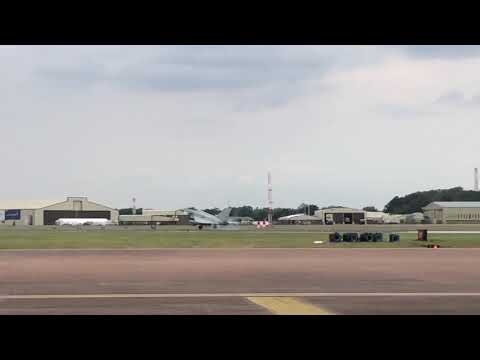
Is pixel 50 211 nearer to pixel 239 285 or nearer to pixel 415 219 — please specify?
pixel 415 219

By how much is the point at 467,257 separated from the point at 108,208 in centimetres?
10691

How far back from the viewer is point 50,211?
12425 centimetres

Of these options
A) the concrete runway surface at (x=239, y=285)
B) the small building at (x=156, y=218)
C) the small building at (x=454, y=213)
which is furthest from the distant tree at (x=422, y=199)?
the concrete runway surface at (x=239, y=285)

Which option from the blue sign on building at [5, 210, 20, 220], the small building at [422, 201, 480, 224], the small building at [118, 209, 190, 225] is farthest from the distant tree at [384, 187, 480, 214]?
the blue sign on building at [5, 210, 20, 220]

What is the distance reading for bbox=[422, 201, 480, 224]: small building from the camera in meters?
118

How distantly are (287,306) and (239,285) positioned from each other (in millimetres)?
4882

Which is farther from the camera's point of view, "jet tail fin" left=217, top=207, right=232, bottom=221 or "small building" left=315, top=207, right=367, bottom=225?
"small building" left=315, top=207, right=367, bottom=225

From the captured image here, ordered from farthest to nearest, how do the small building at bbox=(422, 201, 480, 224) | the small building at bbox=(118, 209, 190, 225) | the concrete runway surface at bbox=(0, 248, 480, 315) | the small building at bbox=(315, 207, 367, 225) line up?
1. the small building at bbox=(315, 207, 367, 225)
2. the small building at bbox=(118, 209, 190, 225)
3. the small building at bbox=(422, 201, 480, 224)
4. the concrete runway surface at bbox=(0, 248, 480, 315)

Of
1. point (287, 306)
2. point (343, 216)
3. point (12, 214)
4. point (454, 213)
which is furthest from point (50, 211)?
point (287, 306)

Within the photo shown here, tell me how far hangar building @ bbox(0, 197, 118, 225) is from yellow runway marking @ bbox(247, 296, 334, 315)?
106m

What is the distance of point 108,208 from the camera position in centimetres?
13175

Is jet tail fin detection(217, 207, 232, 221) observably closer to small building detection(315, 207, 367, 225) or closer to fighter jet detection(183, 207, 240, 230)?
fighter jet detection(183, 207, 240, 230)
